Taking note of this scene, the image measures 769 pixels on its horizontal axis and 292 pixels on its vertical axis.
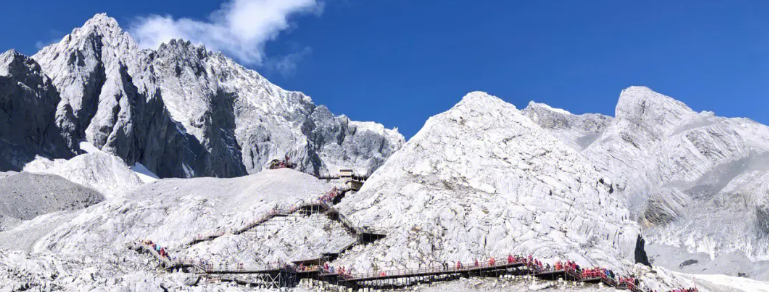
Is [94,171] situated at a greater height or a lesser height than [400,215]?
greater

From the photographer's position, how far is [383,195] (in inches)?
3184

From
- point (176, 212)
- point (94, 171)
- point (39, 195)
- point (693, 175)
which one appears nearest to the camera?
point (176, 212)

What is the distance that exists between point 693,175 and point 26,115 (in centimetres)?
14496

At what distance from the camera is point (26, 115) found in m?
156

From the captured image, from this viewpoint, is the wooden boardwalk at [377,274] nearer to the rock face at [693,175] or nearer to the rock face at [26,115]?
the rock face at [693,175]

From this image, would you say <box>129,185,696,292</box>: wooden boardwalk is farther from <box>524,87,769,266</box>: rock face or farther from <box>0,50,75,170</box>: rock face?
<box>0,50,75,170</box>: rock face

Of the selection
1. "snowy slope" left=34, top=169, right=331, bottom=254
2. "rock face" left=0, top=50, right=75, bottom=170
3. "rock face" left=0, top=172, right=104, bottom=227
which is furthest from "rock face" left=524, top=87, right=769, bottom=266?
"rock face" left=0, top=50, right=75, bottom=170

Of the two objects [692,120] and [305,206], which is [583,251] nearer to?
[305,206]

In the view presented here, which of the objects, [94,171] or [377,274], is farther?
[94,171]

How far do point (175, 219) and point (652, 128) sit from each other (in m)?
145

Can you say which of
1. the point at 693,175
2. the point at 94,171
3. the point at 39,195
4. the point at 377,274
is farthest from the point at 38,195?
the point at 693,175

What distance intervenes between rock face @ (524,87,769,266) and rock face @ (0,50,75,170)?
4780 inches

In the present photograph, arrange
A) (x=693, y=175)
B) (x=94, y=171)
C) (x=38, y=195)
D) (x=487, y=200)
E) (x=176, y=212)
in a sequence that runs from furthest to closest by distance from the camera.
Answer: (x=693, y=175) → (x=94, y=171) → (x=38, y=195) → (x=176, y=212) → (x=487, y=200)

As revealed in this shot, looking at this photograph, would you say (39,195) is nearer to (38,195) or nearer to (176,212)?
(38,195)
